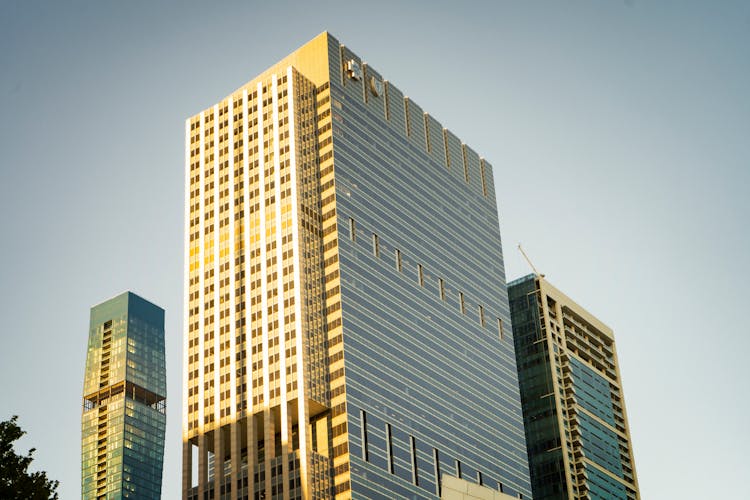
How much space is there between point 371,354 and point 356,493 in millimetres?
27370

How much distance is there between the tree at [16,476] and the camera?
63.8m

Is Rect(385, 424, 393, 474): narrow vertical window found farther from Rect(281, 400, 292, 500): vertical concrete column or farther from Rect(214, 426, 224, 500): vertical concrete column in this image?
Rect(214, 426, 224, 500): vertical concrete column

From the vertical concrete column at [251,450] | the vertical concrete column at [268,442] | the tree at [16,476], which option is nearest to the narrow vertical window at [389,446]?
the vertical concrete column at [268,442]

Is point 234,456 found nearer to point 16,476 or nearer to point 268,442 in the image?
point 268,442

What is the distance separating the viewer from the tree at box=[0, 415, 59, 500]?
63812 millimetres

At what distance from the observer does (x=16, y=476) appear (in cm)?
6500

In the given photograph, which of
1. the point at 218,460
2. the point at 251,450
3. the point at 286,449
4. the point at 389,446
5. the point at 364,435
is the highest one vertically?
the point at 364,435

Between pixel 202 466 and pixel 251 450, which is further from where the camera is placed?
pixel 202 466

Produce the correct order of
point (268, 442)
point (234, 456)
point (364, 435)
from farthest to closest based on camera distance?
point (234, 456)
point (364, 435)
point (268, 442)

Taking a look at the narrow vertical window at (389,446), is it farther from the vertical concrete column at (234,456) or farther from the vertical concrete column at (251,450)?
the vertical concrete column at (234,456)

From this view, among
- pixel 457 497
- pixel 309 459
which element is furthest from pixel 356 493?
pixel 457 497

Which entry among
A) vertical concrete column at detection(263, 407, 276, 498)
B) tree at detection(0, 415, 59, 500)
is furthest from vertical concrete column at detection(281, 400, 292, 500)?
tree at detection(0, 415, 59, 500)

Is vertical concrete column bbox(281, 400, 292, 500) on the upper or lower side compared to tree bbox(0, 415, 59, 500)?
upper

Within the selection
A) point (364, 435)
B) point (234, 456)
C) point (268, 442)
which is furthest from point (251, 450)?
point (364, 435)
